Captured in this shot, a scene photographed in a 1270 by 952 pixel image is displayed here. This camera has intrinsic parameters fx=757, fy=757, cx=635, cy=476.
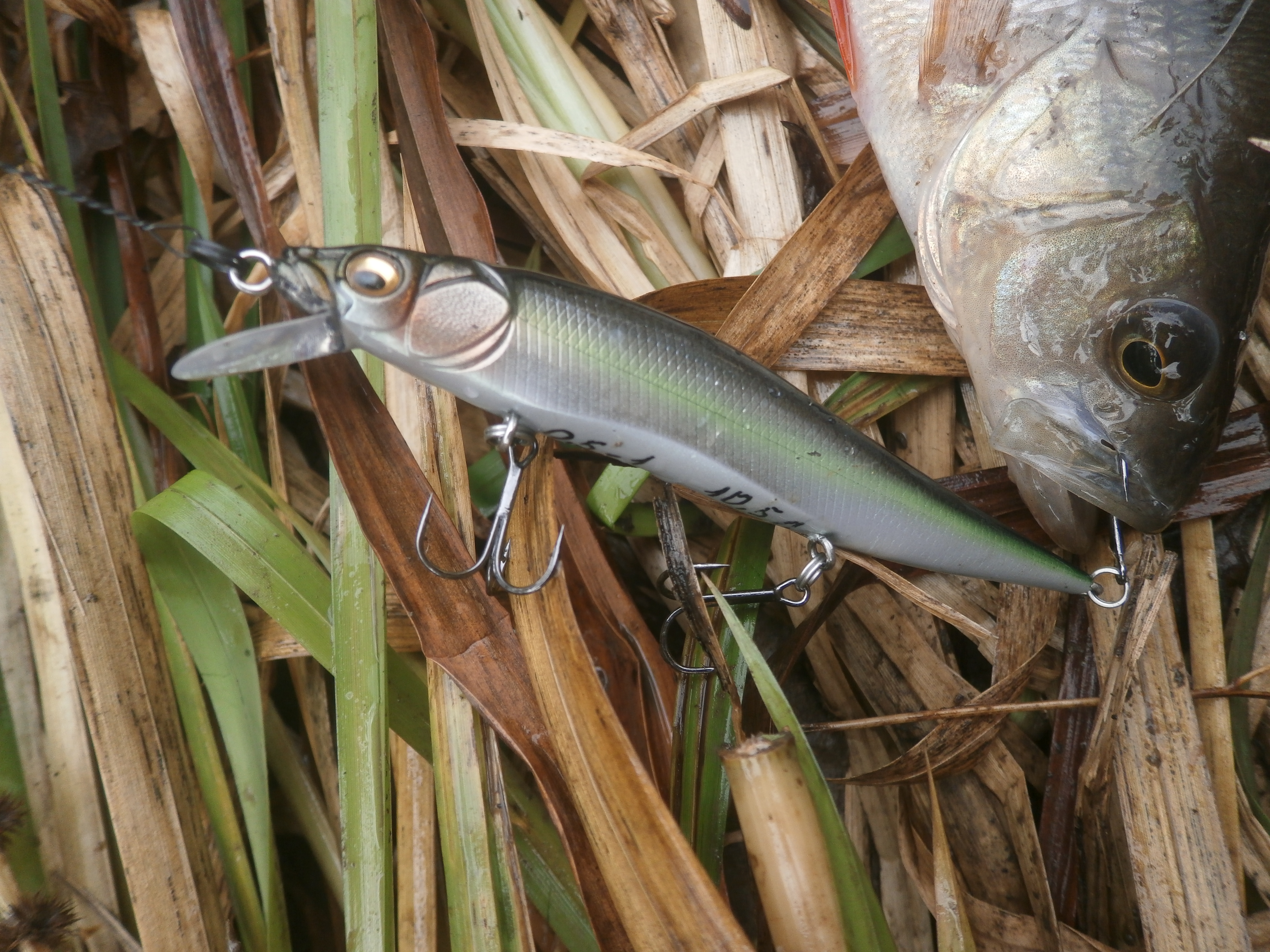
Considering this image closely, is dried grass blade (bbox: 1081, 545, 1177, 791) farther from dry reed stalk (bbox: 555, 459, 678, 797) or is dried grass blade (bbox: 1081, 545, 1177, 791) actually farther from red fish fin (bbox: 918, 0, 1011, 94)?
red fish fin (bbox: 918, 0, 1011, 94)

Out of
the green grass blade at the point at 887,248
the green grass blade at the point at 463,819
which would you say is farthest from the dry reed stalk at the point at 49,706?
the green grass blade at the point at 887,248

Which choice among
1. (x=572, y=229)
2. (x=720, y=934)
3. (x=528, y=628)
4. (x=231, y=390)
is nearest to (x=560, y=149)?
(x=572, y=229)

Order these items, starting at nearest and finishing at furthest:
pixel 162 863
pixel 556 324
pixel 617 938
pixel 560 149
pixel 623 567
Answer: pixel 556 324, pixel 617 938, pixel 162 863, pixel 560 149, pixel 623 567

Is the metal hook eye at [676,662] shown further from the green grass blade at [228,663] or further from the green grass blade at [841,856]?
the green grass blade at [228,663]

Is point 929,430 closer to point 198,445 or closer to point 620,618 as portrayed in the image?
point 620,618

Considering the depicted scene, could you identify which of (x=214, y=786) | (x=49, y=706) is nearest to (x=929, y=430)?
(x=214, y=786)

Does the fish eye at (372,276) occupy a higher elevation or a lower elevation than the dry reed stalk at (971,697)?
higher

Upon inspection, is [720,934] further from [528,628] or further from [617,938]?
[528,628]
